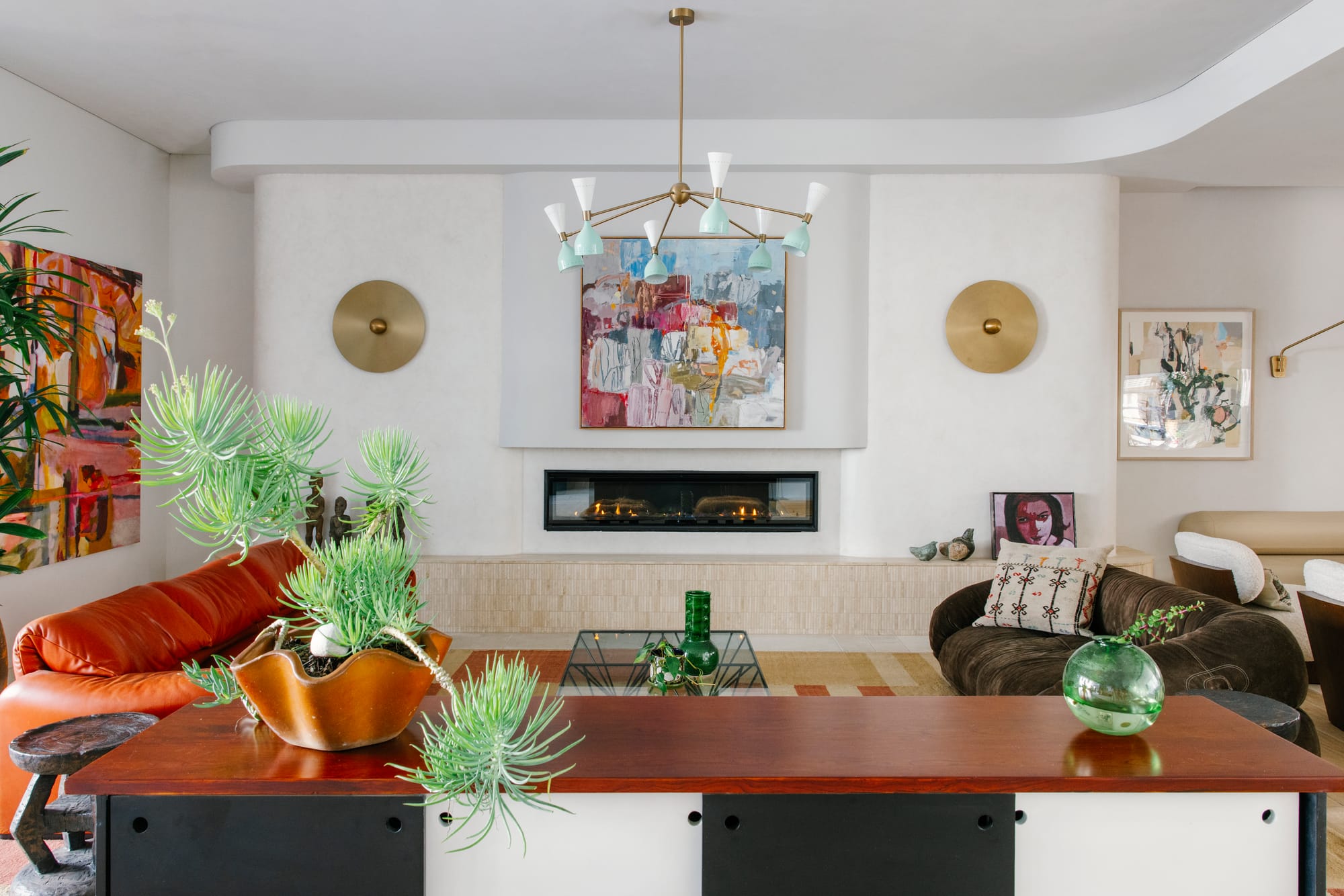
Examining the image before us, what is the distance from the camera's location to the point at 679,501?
511 centimetres

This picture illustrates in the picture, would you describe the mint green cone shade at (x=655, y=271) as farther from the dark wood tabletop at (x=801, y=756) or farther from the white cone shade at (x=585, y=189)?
the dark wood tabletop at (x=801, y=756)

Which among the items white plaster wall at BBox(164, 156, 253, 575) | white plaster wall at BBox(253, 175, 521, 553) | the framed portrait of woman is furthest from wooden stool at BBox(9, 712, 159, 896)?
the framed portrait of woman

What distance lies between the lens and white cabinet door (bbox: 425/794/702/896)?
119 centimetres

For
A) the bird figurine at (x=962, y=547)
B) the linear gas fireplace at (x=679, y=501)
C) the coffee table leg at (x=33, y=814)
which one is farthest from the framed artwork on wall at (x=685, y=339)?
the coffee table leg at (x=33, y=814)

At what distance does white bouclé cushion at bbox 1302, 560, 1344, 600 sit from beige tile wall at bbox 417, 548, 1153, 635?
51.7 inches

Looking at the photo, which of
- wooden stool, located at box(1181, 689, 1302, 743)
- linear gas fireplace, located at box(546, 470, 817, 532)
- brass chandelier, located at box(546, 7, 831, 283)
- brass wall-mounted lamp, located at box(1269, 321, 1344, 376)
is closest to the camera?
wooden stool, located at box(1181, 689, 1302, 743)

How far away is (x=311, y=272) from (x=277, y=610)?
2.24 meters

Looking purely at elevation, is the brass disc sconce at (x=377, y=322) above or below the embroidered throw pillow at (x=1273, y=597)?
above

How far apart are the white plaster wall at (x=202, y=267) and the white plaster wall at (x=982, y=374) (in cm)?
379

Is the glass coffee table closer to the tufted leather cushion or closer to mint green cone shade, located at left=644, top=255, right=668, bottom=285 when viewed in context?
the tufted leather cushion

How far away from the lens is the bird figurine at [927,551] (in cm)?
478

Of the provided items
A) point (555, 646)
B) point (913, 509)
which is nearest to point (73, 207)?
point (555, 646)

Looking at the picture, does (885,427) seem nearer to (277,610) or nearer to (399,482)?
(277,610)

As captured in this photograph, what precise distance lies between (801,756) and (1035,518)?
13.2ft
